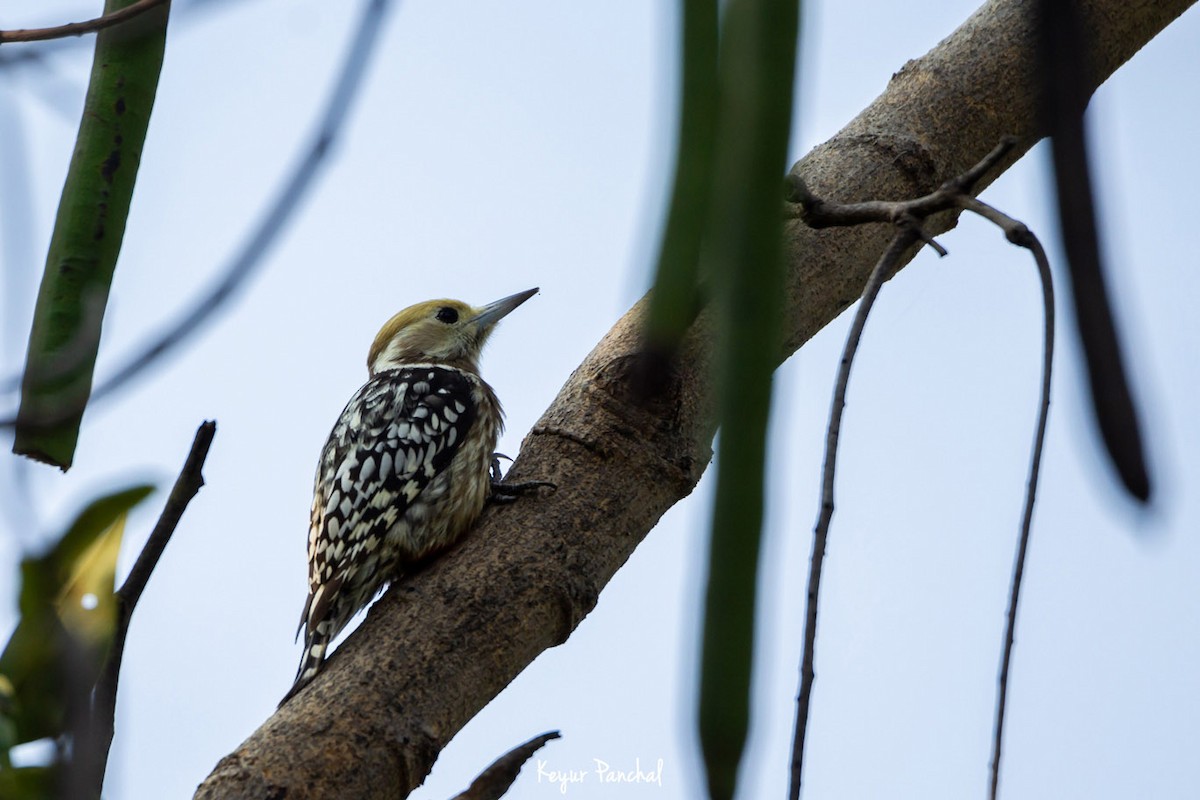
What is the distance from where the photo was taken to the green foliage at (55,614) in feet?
4.92

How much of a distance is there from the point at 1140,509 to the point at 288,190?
1.10 metres

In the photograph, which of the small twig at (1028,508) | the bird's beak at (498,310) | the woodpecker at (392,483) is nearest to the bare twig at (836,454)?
the small twig at (1028,508)

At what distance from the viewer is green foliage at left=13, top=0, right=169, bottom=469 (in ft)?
4.90

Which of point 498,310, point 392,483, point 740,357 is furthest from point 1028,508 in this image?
point 498,310

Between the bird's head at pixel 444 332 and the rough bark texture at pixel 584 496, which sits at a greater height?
the bird's head at pixel 444 332

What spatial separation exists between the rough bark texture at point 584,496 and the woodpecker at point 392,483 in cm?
31

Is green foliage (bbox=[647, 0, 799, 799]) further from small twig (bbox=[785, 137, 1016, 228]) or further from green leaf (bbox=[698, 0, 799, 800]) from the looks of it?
small twig (bbox=[785, 137, 1016, 228])

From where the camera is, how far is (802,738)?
3.44 feet

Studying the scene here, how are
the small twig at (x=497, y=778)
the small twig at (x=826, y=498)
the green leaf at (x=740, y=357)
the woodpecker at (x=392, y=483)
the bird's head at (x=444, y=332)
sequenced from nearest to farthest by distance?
the green leaf at (x=740, y=357), the small twig at (x=826, y=498), the small twig at (x=497, y=778), the woodpecker at (x=392, y=483), the bird's head at (x=444, y=332)

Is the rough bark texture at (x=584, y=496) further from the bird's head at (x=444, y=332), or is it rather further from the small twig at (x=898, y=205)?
the bird's head at (x=444, y=332)

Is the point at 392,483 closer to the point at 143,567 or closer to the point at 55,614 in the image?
the point at 143,567

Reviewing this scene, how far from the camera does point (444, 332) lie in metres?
5.76

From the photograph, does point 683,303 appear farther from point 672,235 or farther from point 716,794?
point 716,794

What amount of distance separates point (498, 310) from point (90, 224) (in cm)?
405
